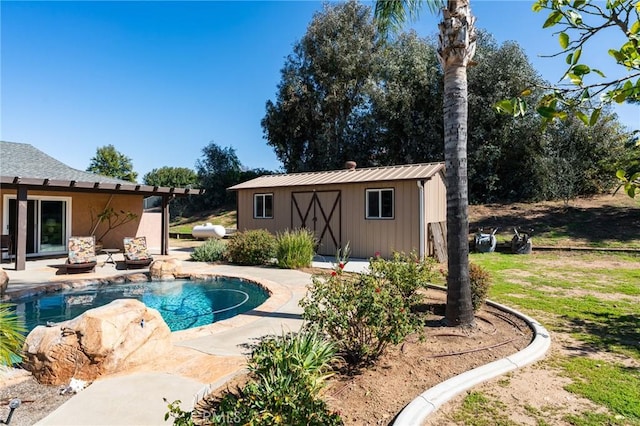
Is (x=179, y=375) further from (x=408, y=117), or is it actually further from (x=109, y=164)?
(x=109, y=164)

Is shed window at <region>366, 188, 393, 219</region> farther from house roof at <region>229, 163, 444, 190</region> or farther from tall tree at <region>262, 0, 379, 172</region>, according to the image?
tall tree at <region>262, 0, 379, 172</region>

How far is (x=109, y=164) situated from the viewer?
1598 inches

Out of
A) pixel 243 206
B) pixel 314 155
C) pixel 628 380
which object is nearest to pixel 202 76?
pixel 243 206

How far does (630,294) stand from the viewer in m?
6.36

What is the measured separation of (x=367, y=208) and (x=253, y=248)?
12.9 feet

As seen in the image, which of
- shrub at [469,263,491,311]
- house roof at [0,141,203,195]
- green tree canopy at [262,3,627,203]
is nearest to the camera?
shrub at [469,263,491,311]

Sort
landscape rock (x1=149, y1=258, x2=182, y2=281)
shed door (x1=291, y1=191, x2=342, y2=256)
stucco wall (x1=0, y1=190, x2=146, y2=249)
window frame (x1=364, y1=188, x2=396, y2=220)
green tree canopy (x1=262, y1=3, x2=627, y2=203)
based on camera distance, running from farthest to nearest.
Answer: green tree canopy (x1=262, y1=3, x2=627, y2=203) < stucco wall (x1=0, y1=190, x2=146, y2=249) < shed door (x1=291, y1=191, x2=342, y2=256) < window frame (x1=364, y1=188, x2=396, y2=220) < landscape rock (x1=149, y1=258, x2=182, y2=281)

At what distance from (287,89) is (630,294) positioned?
20720 mm

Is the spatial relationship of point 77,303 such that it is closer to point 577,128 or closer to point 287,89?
point 287,89

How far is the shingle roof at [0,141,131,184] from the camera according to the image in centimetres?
1111

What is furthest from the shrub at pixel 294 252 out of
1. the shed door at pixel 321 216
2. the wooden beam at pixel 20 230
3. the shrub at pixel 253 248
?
the wooden beam at pixel 20 230

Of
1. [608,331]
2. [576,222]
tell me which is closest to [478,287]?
[608,331]

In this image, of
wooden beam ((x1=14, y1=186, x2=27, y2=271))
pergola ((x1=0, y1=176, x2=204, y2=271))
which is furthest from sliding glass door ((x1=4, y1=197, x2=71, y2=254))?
wooden beam ((x1=14, y1=186, x2=27, y2=271))

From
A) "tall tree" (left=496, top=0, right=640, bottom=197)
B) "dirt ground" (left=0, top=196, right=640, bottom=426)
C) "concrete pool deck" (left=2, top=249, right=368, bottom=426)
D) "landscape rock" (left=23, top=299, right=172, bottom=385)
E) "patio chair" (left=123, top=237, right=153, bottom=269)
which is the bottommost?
"dirt ground" (left=0, top=196, right=640, bottom=426)
